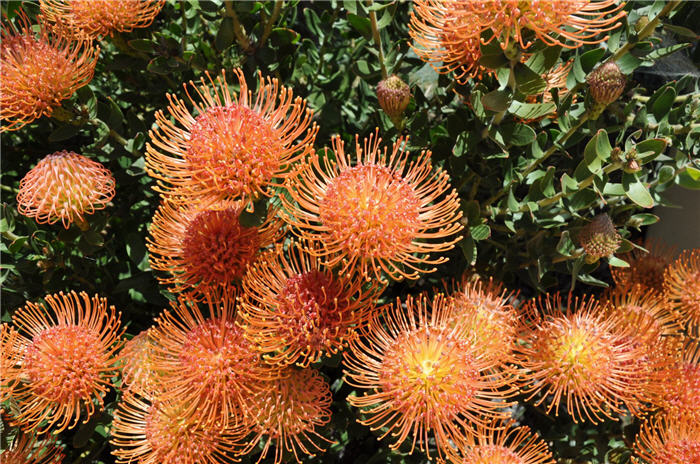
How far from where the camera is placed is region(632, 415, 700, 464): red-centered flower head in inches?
48.0

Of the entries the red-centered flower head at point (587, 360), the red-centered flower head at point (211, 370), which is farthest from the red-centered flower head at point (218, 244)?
the red-centered flower head at point (587, 360)

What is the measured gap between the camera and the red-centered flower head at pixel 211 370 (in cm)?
108

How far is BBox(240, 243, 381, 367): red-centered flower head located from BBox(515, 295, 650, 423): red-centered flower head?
1.41 feet

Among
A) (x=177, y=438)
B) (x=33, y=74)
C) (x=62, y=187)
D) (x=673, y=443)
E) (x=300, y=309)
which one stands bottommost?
(x=673, y=443)

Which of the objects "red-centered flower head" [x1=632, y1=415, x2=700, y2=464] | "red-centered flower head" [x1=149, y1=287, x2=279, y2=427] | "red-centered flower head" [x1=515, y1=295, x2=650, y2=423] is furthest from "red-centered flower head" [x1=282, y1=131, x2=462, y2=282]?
"red-centered flower head" [x1=632, y1=415, x2=700, y2=464]

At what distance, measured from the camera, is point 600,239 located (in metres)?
1.14

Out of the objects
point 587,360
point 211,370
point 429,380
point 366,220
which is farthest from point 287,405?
point 587,360

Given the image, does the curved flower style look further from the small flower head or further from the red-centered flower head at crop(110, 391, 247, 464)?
the small flower head

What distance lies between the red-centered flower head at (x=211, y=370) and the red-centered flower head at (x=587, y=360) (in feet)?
1.98

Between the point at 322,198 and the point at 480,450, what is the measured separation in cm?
67

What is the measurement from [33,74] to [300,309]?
0.82 m

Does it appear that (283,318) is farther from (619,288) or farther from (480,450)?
(619,288)

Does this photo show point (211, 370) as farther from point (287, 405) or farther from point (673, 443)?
point (673, 443)

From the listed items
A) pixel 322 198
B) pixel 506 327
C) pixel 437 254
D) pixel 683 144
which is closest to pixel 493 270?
pixel 437 254
